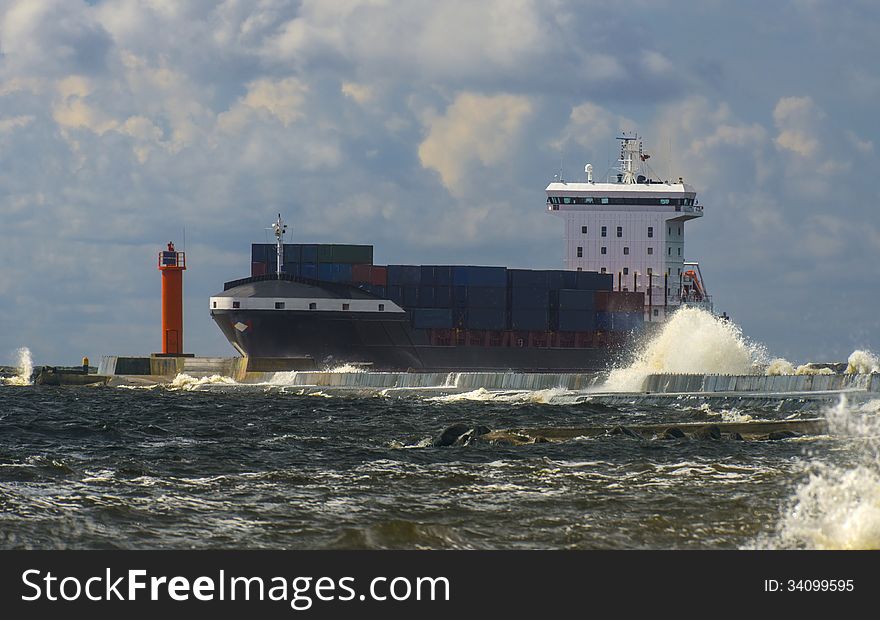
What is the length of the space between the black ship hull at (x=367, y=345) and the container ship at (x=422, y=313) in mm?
48

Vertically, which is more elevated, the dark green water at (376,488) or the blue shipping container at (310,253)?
the blue shipping container at (310,253)

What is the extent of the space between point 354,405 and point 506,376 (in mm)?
7747

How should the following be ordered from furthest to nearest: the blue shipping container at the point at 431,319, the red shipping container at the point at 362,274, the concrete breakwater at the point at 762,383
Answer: the red shipping container at the point at 362,274, the blue shipping container at the point at 431,319, the concrete breakwater at the point at 762,383

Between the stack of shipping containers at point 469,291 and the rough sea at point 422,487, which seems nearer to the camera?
the rough sea at point 422,487

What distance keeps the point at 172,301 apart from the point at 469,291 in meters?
15.6

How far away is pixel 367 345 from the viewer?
198 ft

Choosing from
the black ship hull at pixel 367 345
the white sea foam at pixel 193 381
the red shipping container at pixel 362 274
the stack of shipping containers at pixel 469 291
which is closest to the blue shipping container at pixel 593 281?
the stack of shipping containers at pixel 469 291

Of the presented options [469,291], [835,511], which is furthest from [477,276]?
[835,511]

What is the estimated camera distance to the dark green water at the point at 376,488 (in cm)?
1411

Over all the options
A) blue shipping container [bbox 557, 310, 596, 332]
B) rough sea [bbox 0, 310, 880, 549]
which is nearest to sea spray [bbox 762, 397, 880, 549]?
rough sea [bbox 0, 310, 880, 549]

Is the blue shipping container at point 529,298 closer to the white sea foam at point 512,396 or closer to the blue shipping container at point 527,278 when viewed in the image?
the blue shipping container at point 527,278

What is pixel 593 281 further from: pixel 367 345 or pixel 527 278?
pixel 367 345

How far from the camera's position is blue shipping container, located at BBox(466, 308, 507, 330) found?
205ft

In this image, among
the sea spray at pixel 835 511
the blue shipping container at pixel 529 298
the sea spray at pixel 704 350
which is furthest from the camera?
the blue shipping container at pixel 529 298
